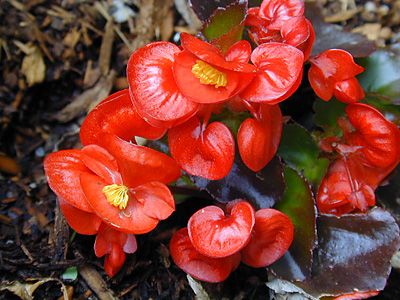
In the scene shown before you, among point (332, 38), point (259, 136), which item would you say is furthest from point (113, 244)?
point (332, 38)

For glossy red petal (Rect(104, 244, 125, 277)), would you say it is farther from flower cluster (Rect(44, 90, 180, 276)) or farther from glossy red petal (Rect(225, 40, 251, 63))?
glossy red petal (Rect(225, 40, 251, 63))

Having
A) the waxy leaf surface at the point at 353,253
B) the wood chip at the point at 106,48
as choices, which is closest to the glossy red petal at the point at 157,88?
the waxy leaf surface at the point at 353,253

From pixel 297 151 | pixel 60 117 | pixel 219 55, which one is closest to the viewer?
pixel 219 55

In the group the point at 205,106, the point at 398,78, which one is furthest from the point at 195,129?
the point at 398,78

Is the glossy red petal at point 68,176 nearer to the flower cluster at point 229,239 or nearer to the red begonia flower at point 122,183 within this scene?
the red begonia flower at point 122,183

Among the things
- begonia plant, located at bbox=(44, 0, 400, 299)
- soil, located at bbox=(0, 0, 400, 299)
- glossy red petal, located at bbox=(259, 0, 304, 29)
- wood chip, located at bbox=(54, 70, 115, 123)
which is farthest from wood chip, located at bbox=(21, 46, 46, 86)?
glossy red petal, located at bbox=(259, 0, 304, 29)

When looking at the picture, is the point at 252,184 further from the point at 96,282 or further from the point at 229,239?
the point at 96,282

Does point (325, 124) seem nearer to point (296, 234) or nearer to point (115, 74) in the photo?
point (296, 234)
